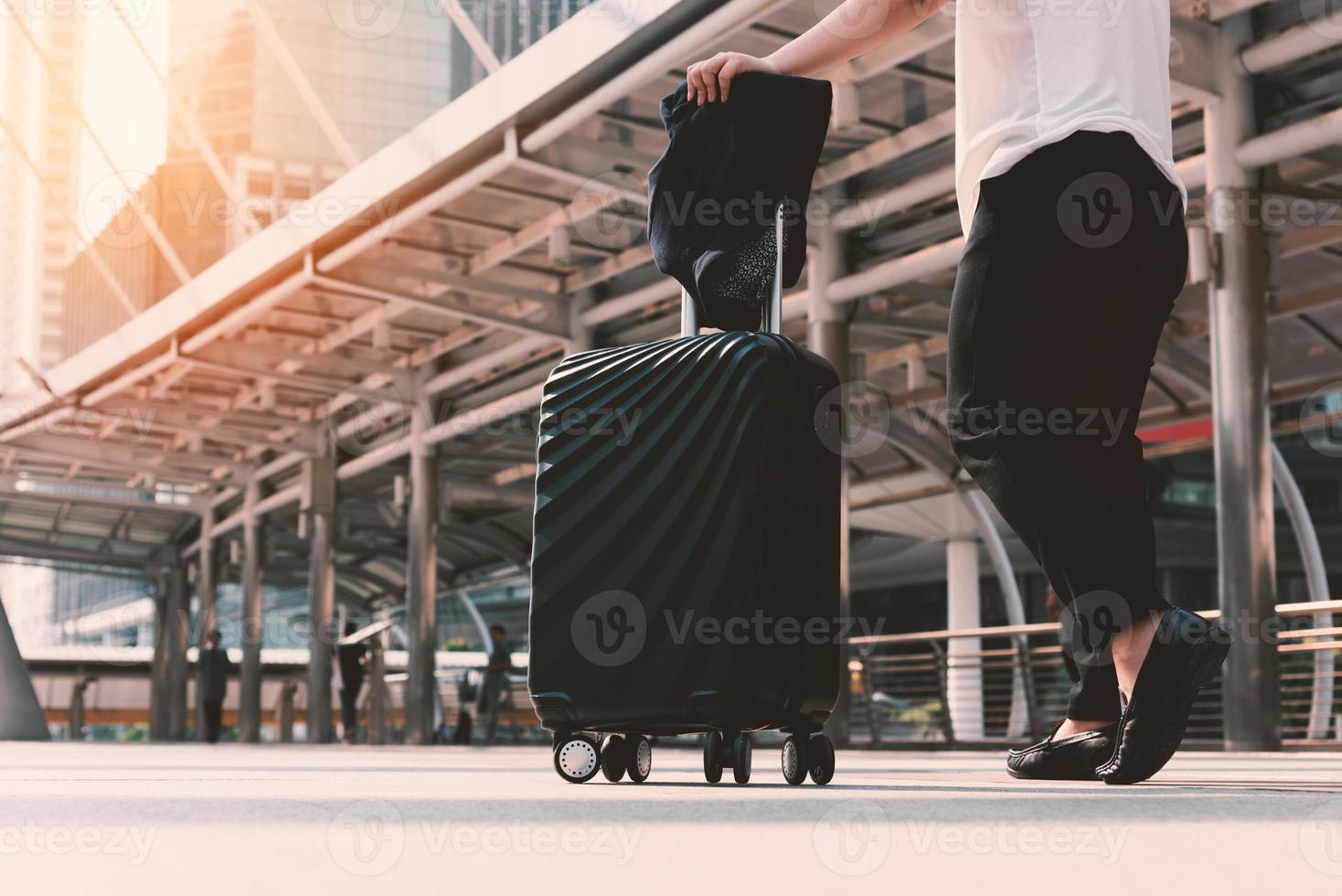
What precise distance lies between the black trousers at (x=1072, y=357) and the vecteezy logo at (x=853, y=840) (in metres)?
0.77

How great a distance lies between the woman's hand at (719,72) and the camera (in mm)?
2693

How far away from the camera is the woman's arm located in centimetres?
260

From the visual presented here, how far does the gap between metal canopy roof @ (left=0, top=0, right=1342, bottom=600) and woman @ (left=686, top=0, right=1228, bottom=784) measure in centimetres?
11

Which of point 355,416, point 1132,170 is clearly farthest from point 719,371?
point 355,416

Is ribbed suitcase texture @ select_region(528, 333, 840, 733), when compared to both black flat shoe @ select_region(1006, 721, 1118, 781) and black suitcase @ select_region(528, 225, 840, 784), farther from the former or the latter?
black flat shoe @ select_region(1006, 721, 1118, 781)

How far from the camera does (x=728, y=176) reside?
2.68 m

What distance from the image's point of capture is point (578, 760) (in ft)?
8.50

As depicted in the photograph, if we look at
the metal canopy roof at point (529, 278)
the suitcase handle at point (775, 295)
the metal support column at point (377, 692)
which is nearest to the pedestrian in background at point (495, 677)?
the metal support column at point (377, 692)

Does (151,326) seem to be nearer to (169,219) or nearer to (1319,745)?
(169,219)
